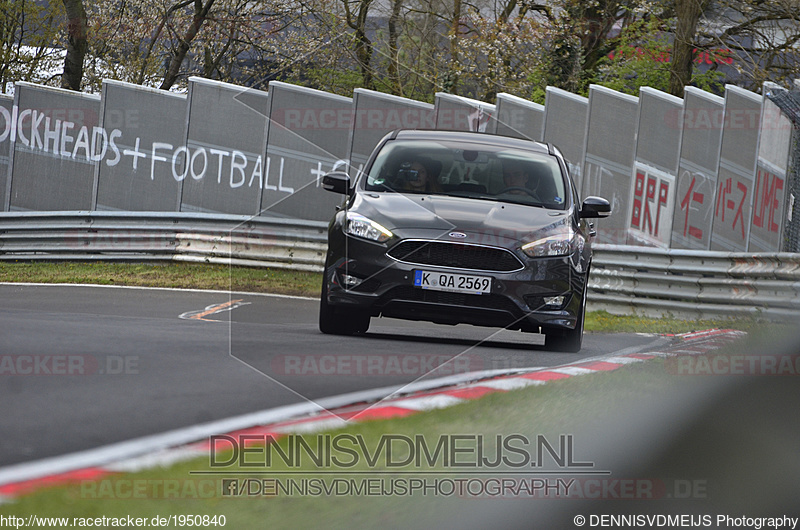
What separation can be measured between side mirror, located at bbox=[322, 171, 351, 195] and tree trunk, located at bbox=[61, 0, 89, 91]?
54.7 feet

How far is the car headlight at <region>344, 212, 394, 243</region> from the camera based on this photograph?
7.99 meters

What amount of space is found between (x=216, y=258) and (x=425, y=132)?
8517 millimetres

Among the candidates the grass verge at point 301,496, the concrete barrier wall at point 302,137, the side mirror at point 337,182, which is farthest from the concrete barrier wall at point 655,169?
the grass verge at point 301,496

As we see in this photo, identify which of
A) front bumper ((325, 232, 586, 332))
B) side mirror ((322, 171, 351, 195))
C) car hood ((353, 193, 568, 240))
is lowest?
front bumper ((325, 232, 586, 332))

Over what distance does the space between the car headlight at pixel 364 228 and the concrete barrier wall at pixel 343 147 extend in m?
5.10

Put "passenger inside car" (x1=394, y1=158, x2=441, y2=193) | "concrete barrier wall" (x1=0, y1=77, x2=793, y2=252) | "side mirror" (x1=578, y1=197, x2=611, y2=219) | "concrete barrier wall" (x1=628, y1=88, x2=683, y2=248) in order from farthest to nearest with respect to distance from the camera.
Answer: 1. "concrete barrier wall" (x1=628, y1=88, x2=683, y2=248)
2. "concrete barrier wall" (x1=0, y1=77, x2=793, y2=252)
3. "side mirror" (x1=578, y1=197, x2=611, y2=219)
4. "passenger inside car" (x1=394, y1=158, x2=441, y2=193)

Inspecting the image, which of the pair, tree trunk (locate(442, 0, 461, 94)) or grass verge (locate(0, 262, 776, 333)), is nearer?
grass verge (locate(0, 262, 776, 333))

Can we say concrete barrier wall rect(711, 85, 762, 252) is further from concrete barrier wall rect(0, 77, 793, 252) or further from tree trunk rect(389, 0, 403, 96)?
tree trunk rect(389, 0, 403, 96)

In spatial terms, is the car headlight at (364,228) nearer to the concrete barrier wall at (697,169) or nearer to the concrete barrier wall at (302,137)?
the concrete barrier wall at (697,169)

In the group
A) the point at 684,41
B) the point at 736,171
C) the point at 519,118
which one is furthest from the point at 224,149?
the point at 684,41

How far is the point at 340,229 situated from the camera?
8320 mm

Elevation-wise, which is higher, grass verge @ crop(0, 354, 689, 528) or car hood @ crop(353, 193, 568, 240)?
car hood @ crop(353, 193, 568, 240)

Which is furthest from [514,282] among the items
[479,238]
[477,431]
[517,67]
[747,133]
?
[517,67]

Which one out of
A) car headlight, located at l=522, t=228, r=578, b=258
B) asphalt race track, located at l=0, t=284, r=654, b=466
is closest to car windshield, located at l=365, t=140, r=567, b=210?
car headlight, located at l=522, t=228, r=578, b=258
